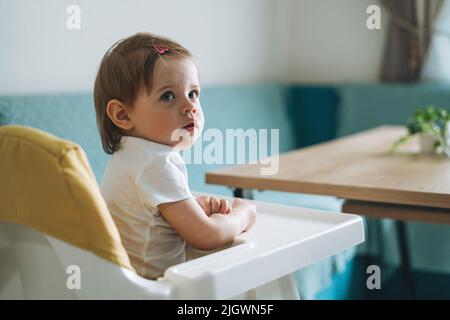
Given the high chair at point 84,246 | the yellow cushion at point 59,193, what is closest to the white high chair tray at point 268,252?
the high chair at point 84,246

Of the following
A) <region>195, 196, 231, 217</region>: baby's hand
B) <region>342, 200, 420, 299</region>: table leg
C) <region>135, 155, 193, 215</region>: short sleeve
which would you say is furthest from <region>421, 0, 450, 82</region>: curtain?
<region>135, 155, 193, 215</region>: short sleeve

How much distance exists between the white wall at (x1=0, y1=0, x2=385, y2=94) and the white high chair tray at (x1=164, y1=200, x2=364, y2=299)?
1.04 metres

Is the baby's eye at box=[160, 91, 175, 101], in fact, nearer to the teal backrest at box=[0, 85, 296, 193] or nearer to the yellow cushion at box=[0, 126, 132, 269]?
the yellow cushion at box=[0, 126, 132, 269]

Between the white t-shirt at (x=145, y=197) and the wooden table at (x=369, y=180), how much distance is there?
1.79ft

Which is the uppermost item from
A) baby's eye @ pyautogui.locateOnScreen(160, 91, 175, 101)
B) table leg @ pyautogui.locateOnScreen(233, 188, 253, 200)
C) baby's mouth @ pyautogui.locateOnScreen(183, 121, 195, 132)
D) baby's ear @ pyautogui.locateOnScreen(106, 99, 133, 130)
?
baby's eye @ pyautogui.locateOnScreen(160, 91, 175, 101)

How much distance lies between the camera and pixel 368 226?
9.90ft

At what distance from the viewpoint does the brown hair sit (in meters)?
1.13

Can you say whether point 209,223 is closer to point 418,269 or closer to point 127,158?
point 127,158

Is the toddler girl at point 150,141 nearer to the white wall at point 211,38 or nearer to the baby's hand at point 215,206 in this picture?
the baby's hand at point 215,206

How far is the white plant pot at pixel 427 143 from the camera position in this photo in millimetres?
2039

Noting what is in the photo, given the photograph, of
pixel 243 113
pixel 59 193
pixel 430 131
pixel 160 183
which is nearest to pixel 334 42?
pixel 243 113

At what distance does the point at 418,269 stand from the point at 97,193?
7.91 feet

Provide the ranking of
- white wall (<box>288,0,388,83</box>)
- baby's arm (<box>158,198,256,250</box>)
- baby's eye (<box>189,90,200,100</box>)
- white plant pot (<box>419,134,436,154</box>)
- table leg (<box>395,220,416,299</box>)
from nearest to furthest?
baby's arm (<box>158,198,256,250</box>), baby's eye (<box>189,90,200,100</box>), white plant pot (<box>419,134,436,154</box>), table leg (<box>395,220,416,299</box>), white wall (<box>288,0,388,83</box>)

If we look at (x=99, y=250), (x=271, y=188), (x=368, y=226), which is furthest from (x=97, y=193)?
(x=368, y=226)
